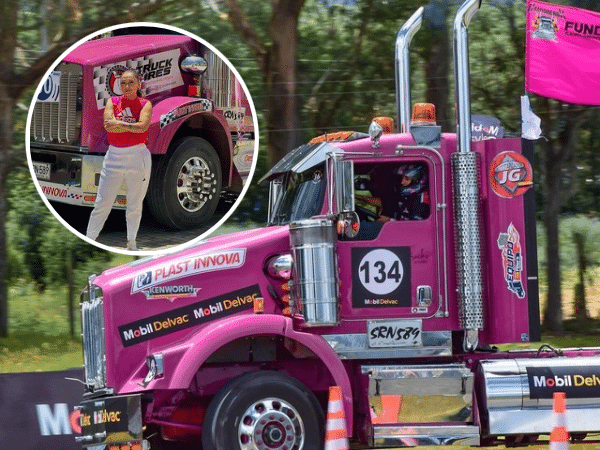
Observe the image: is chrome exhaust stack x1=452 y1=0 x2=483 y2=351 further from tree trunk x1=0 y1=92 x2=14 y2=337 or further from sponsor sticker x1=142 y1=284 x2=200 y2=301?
tree trunk x1=0 y1=92 x2=14 y2=337

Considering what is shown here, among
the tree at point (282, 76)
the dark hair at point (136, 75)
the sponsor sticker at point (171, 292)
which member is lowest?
the sponsor sticker at point (171, 292)

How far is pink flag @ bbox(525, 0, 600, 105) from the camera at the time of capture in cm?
1061

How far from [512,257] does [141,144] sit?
10.5 ft

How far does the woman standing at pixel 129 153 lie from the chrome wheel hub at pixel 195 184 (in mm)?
346

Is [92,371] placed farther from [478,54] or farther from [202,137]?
[478,54]

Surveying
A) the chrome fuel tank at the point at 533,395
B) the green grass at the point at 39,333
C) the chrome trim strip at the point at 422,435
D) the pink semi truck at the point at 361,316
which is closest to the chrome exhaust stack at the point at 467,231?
the pink semi truck at the point at 361,316

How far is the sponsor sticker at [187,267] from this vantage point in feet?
29.6

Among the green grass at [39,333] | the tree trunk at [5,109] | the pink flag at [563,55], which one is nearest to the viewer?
the pink flag at [563,55]

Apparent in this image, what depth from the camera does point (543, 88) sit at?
35.1 ft

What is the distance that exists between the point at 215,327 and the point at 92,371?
1162mm

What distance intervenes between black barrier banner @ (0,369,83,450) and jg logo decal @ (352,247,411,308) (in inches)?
117

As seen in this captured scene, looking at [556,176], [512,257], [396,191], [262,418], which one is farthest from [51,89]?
[556,176]

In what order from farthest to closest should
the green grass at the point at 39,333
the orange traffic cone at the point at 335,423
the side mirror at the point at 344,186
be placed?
1. the green grass at the point at 39,333
2. the side mirror at the point at 344,186
3. the orange traffic cone at the point at 335,423

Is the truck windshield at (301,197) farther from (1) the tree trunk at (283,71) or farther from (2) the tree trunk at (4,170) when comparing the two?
(2) the tree trunk at (4,170)
